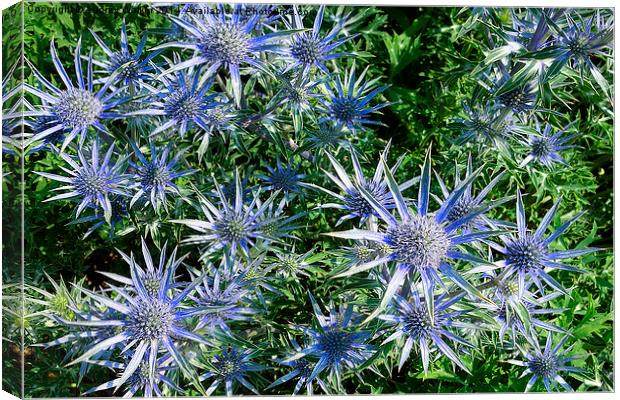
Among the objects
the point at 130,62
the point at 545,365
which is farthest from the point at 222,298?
the point at 545,365

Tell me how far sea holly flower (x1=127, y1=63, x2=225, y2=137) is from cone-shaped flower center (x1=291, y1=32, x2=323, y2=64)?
301 mm

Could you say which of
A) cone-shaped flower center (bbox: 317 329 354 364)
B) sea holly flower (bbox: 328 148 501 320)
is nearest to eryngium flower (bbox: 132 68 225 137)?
sea holly flower (bbox: 328 148 501 320)

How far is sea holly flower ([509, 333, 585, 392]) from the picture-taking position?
6.53 ft

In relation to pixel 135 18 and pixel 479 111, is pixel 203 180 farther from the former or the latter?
pixel 479 111

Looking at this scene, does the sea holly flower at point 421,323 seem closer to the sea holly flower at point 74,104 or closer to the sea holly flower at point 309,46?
the sea holly flower at point 309,46

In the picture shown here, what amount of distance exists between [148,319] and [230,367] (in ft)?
1.13

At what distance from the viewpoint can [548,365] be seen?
1.99 m

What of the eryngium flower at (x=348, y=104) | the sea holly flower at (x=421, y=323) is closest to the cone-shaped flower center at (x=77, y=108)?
the eryngium flower at (x=348, y=104)

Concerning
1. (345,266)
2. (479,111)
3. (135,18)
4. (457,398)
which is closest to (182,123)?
(135,18)

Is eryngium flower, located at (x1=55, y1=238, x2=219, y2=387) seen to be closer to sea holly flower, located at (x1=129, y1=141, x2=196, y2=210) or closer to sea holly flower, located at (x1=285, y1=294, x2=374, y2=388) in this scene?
sea holly flower, located at (x1=129, y1=141, x2=196, y2=210)

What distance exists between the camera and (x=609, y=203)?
218cm

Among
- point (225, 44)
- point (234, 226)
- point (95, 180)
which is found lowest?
point (234, 226)

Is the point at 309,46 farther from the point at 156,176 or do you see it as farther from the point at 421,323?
the point at 421,323

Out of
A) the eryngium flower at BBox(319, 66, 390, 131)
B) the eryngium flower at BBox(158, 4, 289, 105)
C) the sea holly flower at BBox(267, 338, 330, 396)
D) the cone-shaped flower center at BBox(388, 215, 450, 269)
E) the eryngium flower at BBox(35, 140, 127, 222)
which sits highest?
the eryngium flower at BBox(158, 4, 289, 105)
